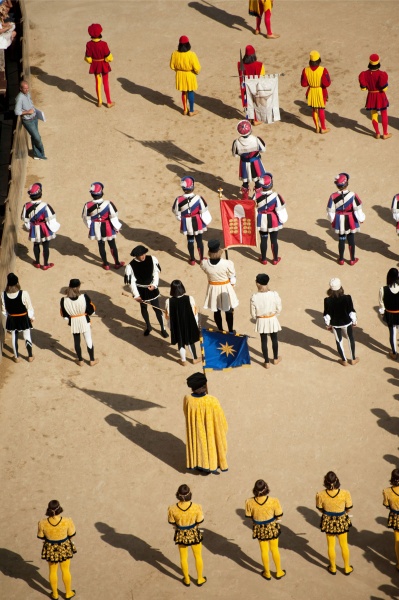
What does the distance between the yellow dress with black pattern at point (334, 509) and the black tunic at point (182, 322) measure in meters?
4.63

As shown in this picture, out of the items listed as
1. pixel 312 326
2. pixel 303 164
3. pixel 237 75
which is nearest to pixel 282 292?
pixel 312 326

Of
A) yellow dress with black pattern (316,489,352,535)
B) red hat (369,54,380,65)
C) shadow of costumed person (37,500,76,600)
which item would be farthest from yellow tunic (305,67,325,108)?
shadow of costumed person (37,500,76,600)

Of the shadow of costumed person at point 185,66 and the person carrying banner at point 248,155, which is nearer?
the person carrying banner at point 248,155

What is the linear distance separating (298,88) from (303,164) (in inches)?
115

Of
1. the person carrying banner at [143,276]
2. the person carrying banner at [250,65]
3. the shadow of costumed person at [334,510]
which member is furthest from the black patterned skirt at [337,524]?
the person carrying banner at [250,65]

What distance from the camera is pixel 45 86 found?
2858 cm

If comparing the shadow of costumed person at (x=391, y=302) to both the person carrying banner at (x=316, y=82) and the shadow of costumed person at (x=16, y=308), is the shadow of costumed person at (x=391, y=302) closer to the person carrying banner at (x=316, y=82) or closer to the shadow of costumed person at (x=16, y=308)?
the shadow of costumed person at (x=16, y=308)

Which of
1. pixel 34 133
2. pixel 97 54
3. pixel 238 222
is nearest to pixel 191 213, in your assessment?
pixel 238 222

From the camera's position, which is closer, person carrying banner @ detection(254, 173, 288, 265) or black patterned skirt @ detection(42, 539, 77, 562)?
black patterned skirt @ detection(42, 539, 77, 562)

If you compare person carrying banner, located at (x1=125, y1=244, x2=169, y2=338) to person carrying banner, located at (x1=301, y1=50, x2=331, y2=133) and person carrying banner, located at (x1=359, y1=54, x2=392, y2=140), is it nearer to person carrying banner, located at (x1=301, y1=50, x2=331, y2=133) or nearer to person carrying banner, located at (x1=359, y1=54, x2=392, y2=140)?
person carrying banner, located at (x1=301, y1=50, x2=331, y2=133)

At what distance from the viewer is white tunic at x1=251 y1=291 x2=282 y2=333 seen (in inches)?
776

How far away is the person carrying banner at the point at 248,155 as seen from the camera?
23766 mm

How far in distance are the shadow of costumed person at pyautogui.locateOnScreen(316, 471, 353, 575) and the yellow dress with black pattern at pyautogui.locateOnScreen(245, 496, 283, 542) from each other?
1.97 feet

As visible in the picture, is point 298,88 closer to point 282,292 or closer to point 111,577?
point 282,292
